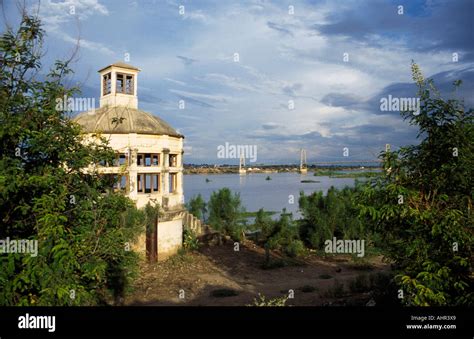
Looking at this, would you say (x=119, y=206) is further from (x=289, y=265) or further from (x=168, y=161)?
(x=289, y=265)

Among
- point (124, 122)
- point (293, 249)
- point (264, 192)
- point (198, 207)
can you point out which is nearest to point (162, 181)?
point (124, 122)

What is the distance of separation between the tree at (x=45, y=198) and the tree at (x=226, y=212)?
77.6 feet

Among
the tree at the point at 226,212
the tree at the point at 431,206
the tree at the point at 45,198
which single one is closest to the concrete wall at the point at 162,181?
the tree at the point at 226,212

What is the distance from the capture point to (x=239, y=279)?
21094mm

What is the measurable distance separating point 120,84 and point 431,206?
21.2 meters

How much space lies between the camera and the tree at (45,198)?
5551 mm

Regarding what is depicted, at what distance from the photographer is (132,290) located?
54.7 ft

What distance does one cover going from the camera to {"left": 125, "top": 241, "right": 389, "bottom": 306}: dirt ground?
53.7ft

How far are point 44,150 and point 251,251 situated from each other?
75.6 ft

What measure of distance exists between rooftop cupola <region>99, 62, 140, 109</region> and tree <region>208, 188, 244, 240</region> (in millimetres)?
11541

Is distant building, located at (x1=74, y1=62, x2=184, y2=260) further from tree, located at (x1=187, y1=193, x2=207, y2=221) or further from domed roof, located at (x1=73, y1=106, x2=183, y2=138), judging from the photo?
tree, located at (x1=187, y1=193, x2=207, y2=221)

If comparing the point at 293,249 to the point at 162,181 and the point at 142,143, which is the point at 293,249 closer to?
the point at 162,181

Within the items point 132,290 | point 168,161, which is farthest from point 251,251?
point 132,290

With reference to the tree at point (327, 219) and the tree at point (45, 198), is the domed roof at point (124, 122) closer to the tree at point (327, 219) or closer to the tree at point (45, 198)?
the tree at point (327, 219)
